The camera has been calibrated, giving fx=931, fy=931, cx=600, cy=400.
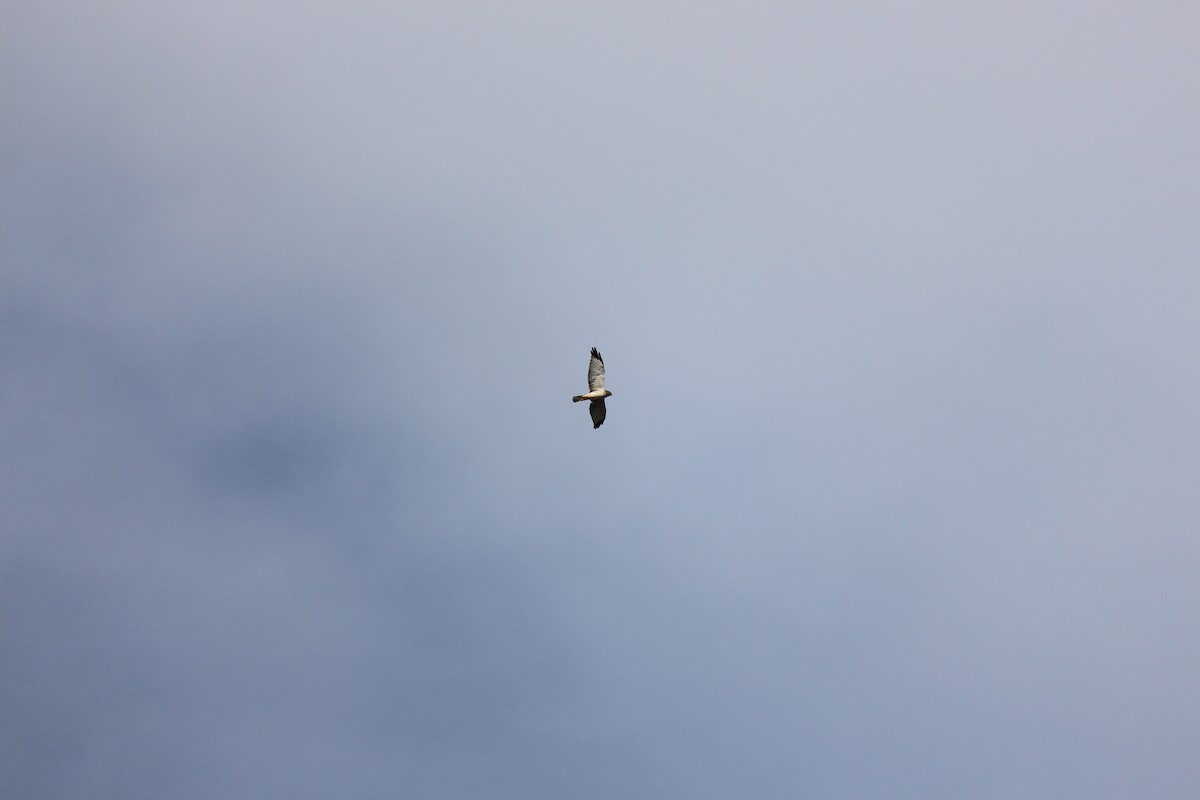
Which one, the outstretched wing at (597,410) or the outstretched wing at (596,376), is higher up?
the outstretched wing at (596,376)

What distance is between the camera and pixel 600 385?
241 feet

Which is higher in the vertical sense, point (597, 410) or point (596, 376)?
point (596, 376)

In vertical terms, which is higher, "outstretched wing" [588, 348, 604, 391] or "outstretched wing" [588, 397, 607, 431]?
"outstretched wing" [588, 348, 604, 391]
